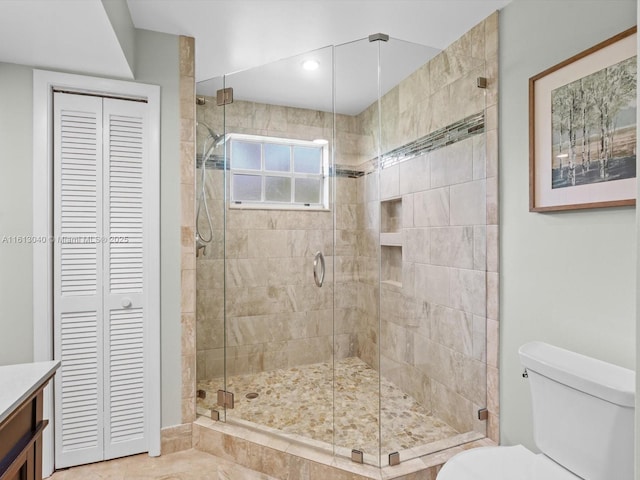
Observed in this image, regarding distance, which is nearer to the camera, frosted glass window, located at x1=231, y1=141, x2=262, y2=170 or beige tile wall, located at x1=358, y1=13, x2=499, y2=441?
beige tile wall, located at x1=358, y1=13, x2=499, y2=441

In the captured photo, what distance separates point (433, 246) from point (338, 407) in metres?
1.12

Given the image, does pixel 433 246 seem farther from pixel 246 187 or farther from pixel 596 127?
pixel 246 187

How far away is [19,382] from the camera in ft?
3.54

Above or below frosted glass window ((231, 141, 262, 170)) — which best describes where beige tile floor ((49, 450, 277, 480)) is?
below

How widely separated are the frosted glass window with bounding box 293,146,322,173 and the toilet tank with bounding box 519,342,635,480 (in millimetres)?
1453

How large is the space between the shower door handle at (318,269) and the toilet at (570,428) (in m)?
1.14

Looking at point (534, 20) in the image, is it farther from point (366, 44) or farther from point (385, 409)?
point (385, 409)

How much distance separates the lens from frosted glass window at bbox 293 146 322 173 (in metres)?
2.17

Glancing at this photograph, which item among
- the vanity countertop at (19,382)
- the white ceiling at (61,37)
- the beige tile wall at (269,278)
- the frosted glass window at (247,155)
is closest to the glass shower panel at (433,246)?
the beige tile wall at (269,278)

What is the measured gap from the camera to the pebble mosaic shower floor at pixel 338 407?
1934 millimetres

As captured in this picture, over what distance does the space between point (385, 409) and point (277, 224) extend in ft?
4.23

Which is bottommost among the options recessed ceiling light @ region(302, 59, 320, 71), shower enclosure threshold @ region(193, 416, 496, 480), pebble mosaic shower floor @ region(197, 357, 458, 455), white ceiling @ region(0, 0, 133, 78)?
shower enclosure threshold @ region(193, 416, 496, 480)

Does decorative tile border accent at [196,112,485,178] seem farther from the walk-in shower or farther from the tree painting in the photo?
the tree painting

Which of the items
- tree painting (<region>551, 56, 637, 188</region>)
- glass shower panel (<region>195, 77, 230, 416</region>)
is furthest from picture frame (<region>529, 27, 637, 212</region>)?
glass shower panel (<region>195, 77, 230, 416</region>)
